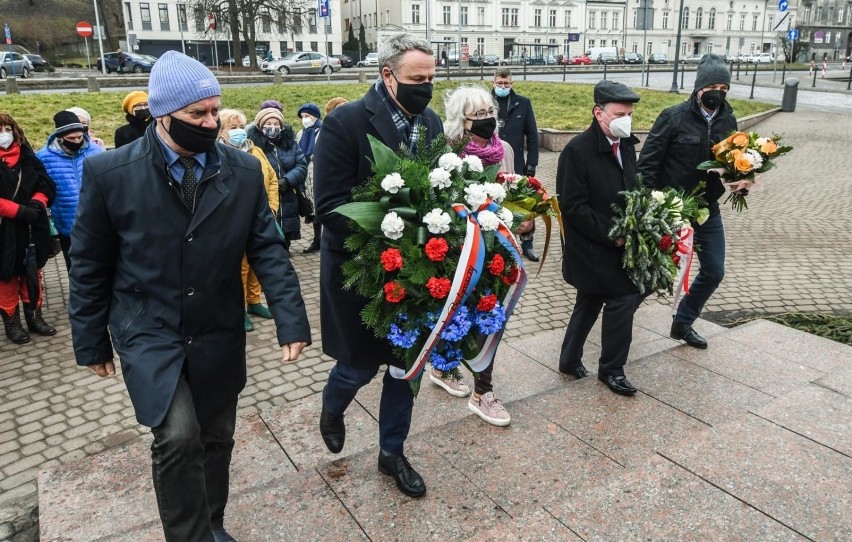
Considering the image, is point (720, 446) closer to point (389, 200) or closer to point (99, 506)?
point (389, 200)

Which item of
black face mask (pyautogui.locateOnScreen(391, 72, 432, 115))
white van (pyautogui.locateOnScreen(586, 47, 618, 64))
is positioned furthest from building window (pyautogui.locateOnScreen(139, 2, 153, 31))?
black face mask (pyautogui.locateOnScreen(391, 72, 432, 115))

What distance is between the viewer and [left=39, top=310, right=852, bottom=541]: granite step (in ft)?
9.55

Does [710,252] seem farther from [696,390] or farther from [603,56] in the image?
[603,56]

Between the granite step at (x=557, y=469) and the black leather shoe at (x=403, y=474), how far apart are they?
0.17 ft

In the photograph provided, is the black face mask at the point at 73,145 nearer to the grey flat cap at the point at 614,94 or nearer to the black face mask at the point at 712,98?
the grey flat cap at the point at 614,94

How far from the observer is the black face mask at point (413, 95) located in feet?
10.4

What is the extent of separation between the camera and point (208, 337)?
2705 mm

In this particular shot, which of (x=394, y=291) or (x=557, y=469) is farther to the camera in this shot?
(x=557, y=469)

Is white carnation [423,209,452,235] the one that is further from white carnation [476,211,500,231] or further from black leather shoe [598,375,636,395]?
black leather shoe [598,375,636,395]

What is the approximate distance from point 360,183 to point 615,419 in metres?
2.08

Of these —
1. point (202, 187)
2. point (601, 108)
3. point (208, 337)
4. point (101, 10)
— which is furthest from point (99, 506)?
point (101, 10)

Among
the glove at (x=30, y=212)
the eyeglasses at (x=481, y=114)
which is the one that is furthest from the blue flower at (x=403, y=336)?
the glove at (x=30, y=212)

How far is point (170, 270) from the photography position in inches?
102

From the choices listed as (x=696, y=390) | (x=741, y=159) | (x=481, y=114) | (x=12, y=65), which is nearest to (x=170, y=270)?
(x=481, y=114)
